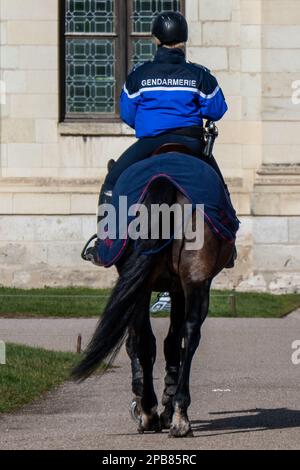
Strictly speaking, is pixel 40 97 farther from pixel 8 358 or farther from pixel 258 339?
pixel 8 358

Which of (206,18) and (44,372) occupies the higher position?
(206,18)

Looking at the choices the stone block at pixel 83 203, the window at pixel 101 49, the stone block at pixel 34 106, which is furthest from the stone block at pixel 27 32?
the stone block at pixel 83 203

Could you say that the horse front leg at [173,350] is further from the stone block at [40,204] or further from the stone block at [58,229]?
the stone block at [40,204]

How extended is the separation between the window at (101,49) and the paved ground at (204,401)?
225 inches

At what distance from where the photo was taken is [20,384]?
428 inches

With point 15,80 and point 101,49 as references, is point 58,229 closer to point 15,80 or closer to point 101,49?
point 15,80

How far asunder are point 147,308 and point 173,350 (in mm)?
591

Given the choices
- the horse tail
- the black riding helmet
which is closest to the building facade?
the black riding helmet

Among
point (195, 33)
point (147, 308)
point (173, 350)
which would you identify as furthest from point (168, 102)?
point (195, 33)

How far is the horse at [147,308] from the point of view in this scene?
8.47 m

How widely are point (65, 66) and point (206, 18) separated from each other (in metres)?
1.97

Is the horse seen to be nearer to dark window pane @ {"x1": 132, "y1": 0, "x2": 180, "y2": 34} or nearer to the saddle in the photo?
the saddle

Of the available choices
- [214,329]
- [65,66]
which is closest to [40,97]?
[65,66]

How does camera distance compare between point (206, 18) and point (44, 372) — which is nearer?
point (44, 372)
